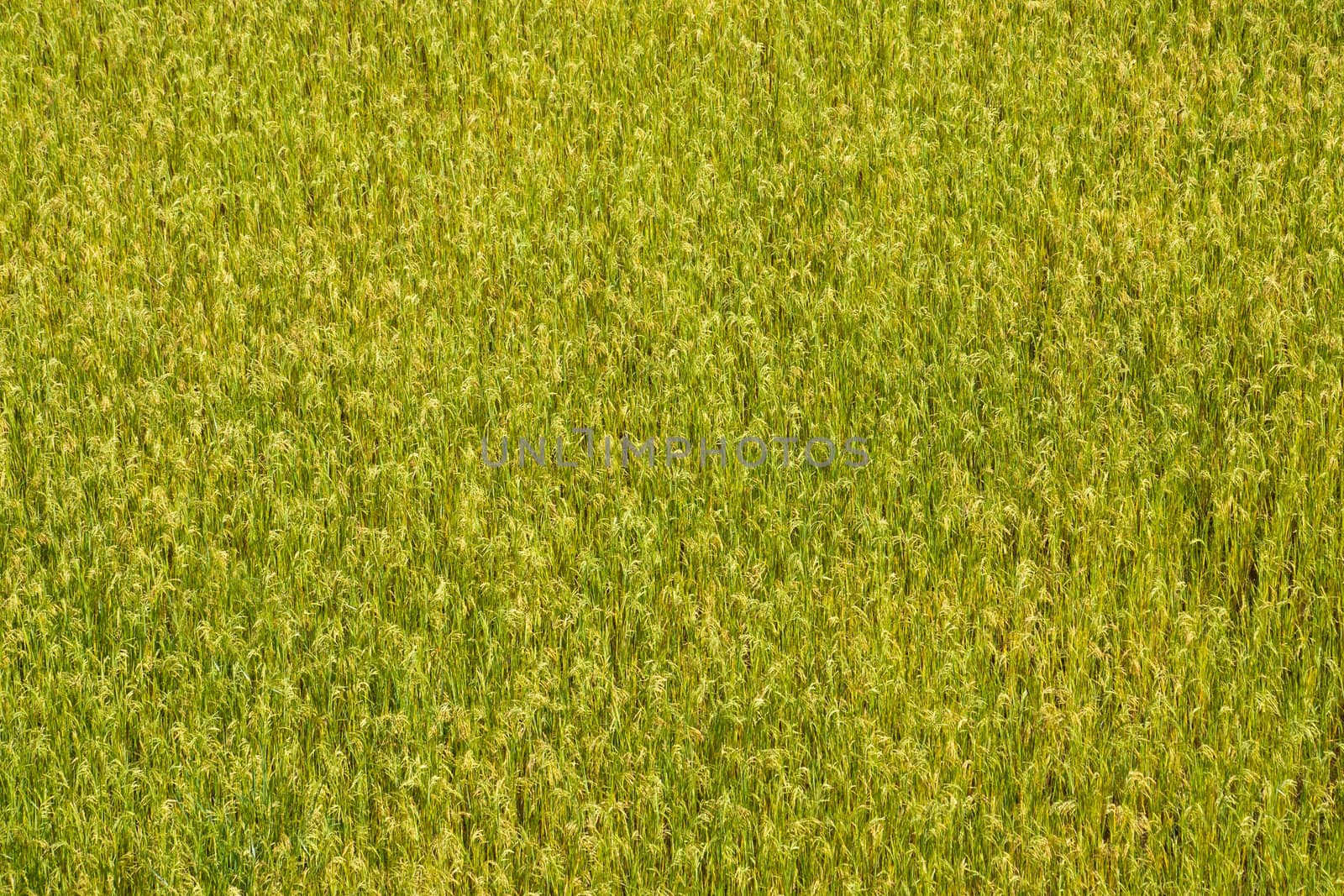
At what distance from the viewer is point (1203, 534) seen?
5.01 m

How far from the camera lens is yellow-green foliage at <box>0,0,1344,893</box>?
14.1ft

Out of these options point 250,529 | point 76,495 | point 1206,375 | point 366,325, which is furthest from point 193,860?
Answer: point 1206,375

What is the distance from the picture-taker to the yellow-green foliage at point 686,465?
14.1 ft

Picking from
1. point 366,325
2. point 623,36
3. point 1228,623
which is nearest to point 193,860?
point 366,325

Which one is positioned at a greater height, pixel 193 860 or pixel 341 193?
pixel 341 193

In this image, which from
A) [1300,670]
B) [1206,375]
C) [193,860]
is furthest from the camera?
[1206,375]

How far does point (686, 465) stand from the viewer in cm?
534

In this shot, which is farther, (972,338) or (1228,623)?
(972,338)

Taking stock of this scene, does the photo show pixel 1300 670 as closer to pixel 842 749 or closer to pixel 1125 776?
pixel 1125 776

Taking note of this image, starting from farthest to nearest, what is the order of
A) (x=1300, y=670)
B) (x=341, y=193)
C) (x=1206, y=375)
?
(x=341, y=193)
(x=1206, y=375)
(x=1300, y=670)

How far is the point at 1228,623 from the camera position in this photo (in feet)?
15.2

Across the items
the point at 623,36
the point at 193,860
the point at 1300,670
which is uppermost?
the point at 623,36

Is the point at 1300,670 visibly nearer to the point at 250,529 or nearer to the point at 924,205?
the point at 924,205

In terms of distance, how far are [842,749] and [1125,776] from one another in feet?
2.69
